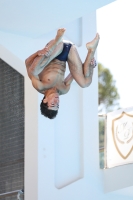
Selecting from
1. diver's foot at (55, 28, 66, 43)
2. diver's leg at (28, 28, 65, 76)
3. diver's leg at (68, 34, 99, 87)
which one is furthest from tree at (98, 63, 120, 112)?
diver's foot at (55, 28, 66, 43)

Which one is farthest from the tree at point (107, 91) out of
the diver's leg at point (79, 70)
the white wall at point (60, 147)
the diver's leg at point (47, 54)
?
the diver's leg at point (47, 54)

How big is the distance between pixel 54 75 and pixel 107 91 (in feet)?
51.8

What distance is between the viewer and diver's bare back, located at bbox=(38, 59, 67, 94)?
681 cm

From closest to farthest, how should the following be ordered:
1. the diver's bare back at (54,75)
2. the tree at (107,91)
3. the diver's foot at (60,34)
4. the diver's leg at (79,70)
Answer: the diver's foot at (60,34), the diver's bare back at (54,75), the diver's leg at (79,70), the tree at (107,91)

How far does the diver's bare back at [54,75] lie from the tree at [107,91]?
15.1 metres

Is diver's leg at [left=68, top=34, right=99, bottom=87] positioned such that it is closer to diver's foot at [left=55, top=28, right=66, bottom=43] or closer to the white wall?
diver's foot at [left=55, top=28, right=66, bottom=43]

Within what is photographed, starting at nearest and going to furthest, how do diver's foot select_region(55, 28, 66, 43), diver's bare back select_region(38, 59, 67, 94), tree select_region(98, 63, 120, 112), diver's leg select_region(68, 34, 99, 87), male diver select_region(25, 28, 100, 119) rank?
1. diver's foot select_region(55, 28, 66, 43)
2. male diver select_region(25, 28, 100, 119)
3. diver's bare back select_region(38, 59, 67, 94)
4. diver's leg select_region(68, 34, 99, 87)
5. tree select_region(98, 63, 120, 112)

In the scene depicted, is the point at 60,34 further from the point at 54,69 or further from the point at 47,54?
the point at 54,69

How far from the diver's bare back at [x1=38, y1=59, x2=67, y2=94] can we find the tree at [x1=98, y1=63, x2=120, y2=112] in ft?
49.5

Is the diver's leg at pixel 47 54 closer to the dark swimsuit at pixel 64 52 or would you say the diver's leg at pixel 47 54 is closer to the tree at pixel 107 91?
the dark swimsuit at pixel 64 52

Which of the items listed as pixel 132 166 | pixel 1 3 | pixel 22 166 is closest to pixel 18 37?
pixel 1 3

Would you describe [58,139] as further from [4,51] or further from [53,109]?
[53,109]

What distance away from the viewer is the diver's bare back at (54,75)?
6.81 m

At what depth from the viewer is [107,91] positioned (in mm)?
22562
